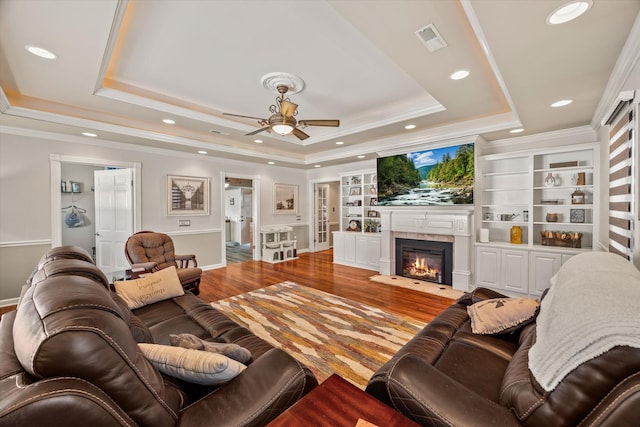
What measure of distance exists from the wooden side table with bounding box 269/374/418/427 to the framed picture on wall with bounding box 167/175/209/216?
4969mm

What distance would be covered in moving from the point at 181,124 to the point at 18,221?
256 cm

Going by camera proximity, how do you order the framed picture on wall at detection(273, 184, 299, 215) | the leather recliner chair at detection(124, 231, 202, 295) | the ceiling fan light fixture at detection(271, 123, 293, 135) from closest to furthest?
the ceiling fan light fixture at detection(271, 123, 293, 135), the leather recliner chair at detection(124, 231, 202, 295), the framed picture on wall at detection(273, 184, 299, 215)

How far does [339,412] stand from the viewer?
1016mm

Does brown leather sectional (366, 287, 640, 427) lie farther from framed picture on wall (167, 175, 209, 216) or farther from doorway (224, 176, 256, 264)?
doorway (224, 176, 256, 264)

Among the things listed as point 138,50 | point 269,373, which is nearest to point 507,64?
point 269,373

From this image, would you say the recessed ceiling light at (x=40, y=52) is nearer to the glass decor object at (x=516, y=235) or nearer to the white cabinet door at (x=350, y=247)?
the white cabinet door at (x=350, y=247)

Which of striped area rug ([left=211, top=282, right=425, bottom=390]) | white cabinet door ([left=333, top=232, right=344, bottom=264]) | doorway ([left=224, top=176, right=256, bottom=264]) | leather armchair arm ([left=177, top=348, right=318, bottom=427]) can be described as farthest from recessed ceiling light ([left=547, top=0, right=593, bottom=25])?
doorway ([left=224, top=176, right=256, bottom=264])

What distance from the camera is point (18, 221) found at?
373 centimetres

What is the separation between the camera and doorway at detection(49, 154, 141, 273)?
399 cm

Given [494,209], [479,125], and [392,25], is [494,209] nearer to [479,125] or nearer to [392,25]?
[479,125]

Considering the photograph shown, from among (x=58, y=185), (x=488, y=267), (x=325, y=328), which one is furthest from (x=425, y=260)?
(x=58, y=185)

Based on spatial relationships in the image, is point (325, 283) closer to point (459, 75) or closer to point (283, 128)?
point (283, 128)

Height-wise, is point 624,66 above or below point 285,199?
→ above

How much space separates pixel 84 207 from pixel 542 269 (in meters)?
8.22
